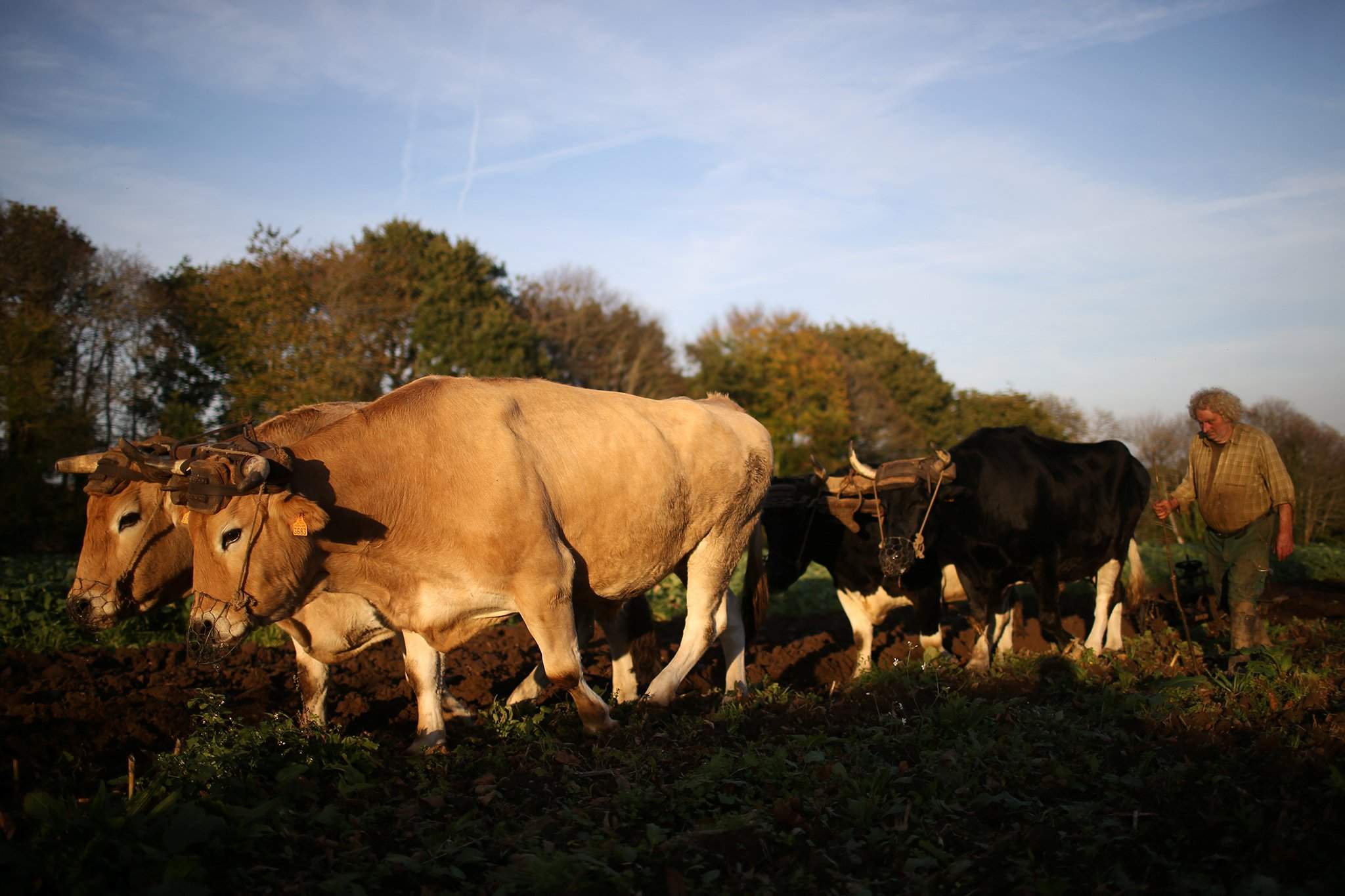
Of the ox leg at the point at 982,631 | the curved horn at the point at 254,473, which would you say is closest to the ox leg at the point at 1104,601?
the ox leg at the point at 982,631

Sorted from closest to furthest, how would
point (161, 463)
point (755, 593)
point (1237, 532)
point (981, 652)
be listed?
point (161, 463) → point (1237, 532) → point (755, 593) → point (981, 652)

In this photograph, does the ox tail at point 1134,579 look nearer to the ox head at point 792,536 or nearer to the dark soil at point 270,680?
the dark soil at point 270,680

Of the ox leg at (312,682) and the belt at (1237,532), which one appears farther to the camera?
the belt at (1237,532)

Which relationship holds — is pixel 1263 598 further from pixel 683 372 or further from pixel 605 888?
pixel 683 372

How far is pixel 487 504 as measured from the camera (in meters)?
6.02

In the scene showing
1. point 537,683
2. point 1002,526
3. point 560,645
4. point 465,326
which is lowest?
point 537,683

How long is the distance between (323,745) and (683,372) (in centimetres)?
4942

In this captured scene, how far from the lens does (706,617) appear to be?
7.56 meters

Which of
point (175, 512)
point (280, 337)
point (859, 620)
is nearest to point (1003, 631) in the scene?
point (859, 620)

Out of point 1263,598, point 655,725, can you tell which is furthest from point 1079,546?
point 655,725

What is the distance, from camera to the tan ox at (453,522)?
585 cm

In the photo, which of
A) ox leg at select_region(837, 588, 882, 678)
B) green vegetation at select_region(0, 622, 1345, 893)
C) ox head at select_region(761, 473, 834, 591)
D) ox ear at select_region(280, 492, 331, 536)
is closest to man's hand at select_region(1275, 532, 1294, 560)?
green vegetation at select_region(0, 622, 1345, 893)

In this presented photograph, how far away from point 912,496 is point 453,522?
451cm

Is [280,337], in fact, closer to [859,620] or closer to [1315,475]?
[859,620]
